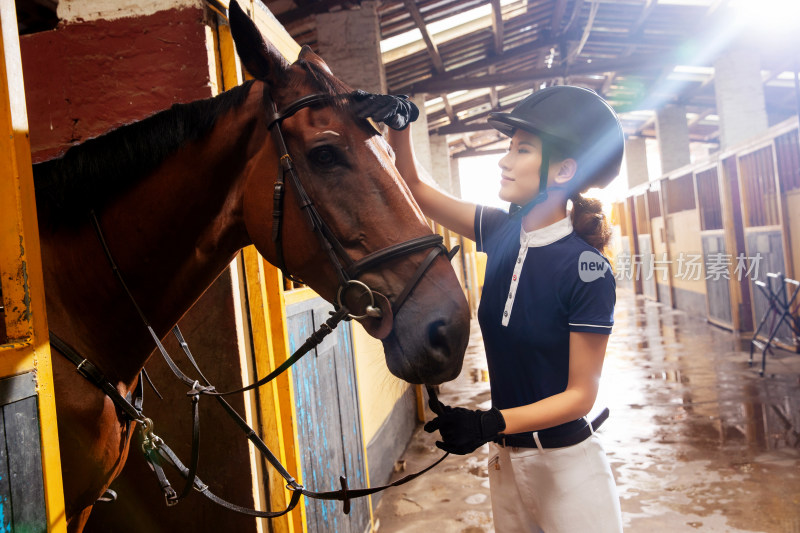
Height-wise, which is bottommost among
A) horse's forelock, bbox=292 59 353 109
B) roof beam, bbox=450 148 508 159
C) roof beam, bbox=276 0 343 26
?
horse's forelock, bbox=292 59 353 109

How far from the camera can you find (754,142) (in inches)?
291

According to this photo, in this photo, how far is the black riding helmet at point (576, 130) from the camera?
1396 millimetres

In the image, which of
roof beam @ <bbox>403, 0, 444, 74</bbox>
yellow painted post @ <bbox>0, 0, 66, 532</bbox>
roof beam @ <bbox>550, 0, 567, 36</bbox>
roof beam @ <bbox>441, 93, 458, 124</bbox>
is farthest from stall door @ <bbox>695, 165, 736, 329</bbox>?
yellow painted post @ <bbox>0, 0, 66, 532</bbox>

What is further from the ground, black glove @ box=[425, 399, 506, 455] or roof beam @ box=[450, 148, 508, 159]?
roof beam @ box=[450, 148, 508, 159]

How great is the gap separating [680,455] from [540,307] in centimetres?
346

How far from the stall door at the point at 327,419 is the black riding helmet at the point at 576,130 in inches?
53.2

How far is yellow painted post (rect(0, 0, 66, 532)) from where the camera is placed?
0.88 m

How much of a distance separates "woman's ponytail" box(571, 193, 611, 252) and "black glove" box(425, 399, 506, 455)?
1.80ft

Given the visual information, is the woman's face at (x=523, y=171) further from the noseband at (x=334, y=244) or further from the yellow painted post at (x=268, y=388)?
the yellow painted post at (x=268, y=388)

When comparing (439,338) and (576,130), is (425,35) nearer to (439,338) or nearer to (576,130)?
(576,130)

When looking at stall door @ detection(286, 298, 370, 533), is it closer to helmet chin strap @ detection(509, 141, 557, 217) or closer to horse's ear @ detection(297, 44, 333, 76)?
horse's ear @ detection(297, 44, 333, 76)

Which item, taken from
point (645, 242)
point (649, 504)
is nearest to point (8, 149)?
point (649, 504)

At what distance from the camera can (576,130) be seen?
1.40 metres

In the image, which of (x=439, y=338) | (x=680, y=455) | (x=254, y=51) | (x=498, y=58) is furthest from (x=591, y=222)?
(x=498, y=58)
